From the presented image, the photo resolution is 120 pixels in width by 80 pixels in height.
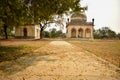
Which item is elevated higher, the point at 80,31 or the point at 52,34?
the point at 80,31

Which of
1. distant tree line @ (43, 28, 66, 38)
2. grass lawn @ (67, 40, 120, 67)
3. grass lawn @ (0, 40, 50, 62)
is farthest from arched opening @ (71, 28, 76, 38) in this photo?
grass lawn @ (0, 40, 50, 62)

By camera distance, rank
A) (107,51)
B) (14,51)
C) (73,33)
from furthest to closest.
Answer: (73,33) → (107,51) → (14,51)

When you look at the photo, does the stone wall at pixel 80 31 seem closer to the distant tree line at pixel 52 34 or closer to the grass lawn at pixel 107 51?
the distant tree line at pixel 52 34

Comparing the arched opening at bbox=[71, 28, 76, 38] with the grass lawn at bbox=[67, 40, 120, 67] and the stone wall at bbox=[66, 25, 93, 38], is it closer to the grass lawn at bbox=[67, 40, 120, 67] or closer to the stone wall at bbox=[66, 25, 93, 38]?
the stone wall at bbox=[66, 25, 93, 38]

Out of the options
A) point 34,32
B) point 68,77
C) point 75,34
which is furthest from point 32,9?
point 75,34

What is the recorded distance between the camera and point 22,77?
6.35 meters

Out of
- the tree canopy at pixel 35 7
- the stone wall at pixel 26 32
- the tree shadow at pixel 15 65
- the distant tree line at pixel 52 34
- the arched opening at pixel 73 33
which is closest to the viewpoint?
the tree shadow at pixel 15 65

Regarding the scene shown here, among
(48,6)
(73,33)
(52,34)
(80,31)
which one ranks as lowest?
(52,34)

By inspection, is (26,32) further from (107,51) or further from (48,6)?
(48,6)

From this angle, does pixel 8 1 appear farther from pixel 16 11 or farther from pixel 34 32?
pixel 34 32

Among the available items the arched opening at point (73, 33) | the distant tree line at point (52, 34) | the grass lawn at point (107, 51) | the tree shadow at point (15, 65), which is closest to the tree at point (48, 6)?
the grass lawn at point (107, 51)

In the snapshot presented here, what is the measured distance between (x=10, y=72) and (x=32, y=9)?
7.84 m

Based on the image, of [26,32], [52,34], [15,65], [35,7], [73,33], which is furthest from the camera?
[52,34]

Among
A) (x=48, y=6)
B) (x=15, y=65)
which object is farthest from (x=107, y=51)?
(x=15, y=65)
